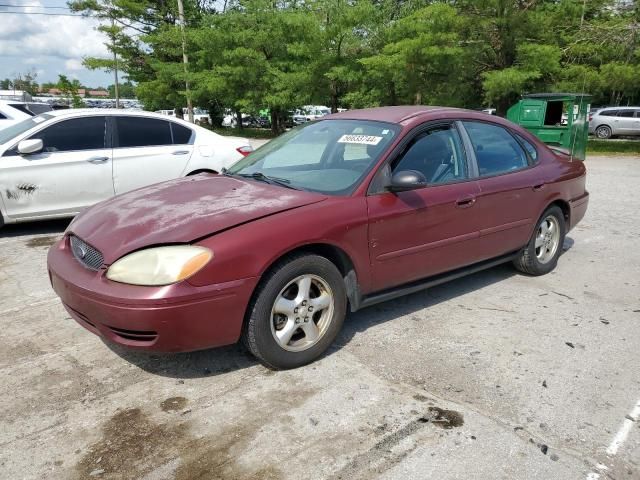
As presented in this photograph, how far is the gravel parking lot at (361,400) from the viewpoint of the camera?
7.90 ft

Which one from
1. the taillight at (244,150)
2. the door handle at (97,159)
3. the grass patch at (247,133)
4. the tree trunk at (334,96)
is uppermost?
the tree trunk at (334,96)

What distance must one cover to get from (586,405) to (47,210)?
19.2 ft

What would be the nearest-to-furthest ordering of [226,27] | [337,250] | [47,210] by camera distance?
1. [337,250]
2. [47,210]
3. [226,27]

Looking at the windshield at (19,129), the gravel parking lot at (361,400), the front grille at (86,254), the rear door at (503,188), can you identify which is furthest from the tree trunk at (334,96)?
the front grille at (86,254)

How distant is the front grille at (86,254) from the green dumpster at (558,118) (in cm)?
1446

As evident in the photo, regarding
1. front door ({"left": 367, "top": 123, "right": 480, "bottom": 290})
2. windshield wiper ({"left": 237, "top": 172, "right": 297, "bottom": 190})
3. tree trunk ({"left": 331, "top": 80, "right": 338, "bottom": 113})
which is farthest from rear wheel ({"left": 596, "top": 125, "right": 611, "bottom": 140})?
windshield wiper ({"left": 237, "top": 172, "right": 297, "bottom": 190})

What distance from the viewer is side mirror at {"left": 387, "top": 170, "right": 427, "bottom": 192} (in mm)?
3369

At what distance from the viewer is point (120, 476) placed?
2.31 metres

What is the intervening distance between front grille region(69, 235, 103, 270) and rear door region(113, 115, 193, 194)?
132 inches

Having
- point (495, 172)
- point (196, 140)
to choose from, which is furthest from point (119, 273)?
point (196, 140)

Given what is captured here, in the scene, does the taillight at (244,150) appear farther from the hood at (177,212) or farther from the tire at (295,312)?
the tire at (295,312)

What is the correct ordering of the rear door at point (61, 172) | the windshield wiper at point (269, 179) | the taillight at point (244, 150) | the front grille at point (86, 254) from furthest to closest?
1. the taillight at point (244, 150)
2. the rear door at point (61, 172)
3. the windshield wiper at point (269, 179)
4. the front grille at point (86, 254)

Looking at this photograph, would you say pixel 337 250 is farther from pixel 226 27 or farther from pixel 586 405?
pixel 226 27

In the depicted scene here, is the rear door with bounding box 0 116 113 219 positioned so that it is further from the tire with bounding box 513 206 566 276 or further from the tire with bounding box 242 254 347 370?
the tire with bounding box 513 206 566 276
